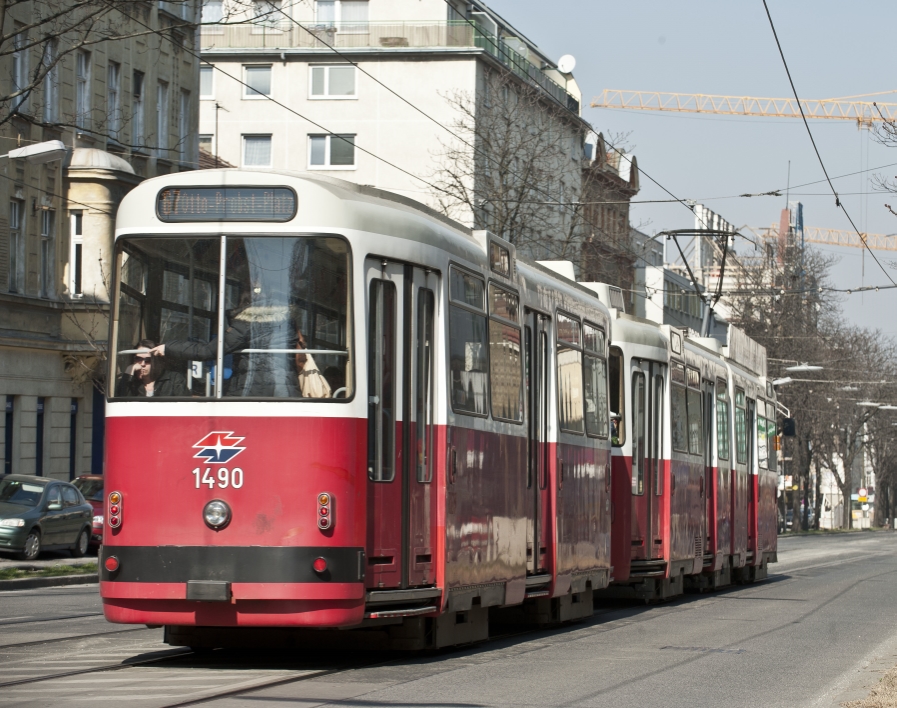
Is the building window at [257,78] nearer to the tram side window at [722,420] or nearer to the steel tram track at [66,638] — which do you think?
the tram side window at [722,420]

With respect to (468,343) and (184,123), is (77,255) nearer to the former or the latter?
(184,123)

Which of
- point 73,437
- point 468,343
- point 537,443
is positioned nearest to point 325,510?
point 468,343

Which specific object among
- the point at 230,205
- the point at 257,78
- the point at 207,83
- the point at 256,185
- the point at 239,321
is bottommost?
the point at 239,321

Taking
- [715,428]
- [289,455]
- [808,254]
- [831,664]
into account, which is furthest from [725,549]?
[808,254]

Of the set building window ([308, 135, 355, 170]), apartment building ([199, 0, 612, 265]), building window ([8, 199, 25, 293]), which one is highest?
apartment building ([199, 0, 612, 265])

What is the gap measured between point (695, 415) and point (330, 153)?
4358cm

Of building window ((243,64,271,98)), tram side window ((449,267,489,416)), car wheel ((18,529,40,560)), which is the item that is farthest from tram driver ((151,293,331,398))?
building window ((243,64,271,98))

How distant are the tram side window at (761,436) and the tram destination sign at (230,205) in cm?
1761

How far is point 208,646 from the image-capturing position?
11.5 meters

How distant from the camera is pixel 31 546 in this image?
27.8m

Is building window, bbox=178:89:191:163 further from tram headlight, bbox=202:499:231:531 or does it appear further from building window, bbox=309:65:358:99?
tram headlight, bbox=202:499:231:531

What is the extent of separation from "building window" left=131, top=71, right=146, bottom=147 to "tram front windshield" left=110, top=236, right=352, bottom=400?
96.3ft

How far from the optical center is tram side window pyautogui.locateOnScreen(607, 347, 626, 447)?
18484 mm

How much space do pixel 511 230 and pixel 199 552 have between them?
28.1m
